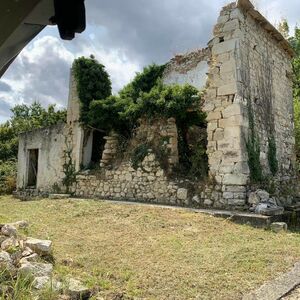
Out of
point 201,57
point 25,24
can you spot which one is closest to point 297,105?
point 201,57

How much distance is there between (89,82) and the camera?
12.9 m

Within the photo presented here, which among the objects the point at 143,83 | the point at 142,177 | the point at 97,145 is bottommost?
the point at 142,177

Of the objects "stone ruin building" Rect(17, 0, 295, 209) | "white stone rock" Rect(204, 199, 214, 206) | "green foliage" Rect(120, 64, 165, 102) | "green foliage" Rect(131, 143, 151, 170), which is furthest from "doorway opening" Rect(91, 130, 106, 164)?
"white stone rock" Rect(204, 199, 214, 206)

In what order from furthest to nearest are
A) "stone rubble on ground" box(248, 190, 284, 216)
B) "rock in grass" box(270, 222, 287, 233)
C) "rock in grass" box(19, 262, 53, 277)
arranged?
"stone rubble on ground" box(248, 190, 284, 216)
"rock in grass" box(270, 222, 287, 233)
"rock in grass" box(19, 262, 53, 277)

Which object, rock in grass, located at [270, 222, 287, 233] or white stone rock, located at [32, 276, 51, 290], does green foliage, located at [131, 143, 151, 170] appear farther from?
white stone rock, located at [32, 276, 51, 290]

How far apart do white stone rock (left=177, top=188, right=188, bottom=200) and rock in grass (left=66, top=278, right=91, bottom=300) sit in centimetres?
568

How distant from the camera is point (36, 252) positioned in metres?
4.66

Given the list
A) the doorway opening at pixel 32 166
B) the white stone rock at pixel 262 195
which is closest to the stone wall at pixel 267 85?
the white stone rock at pixel 262 195

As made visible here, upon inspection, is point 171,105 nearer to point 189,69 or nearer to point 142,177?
point 142,177

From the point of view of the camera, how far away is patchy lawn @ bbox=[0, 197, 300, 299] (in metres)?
4.09

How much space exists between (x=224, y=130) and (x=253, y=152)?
886 millimetres

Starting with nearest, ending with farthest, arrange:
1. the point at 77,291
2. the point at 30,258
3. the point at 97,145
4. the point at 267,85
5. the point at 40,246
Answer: the point at 77,291, the point at 30,258, the point at 40,246, the point at 267,85, the point at 97,145

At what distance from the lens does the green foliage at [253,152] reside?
8766mm

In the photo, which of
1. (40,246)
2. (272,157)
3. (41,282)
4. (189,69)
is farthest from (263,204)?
(189,69)
